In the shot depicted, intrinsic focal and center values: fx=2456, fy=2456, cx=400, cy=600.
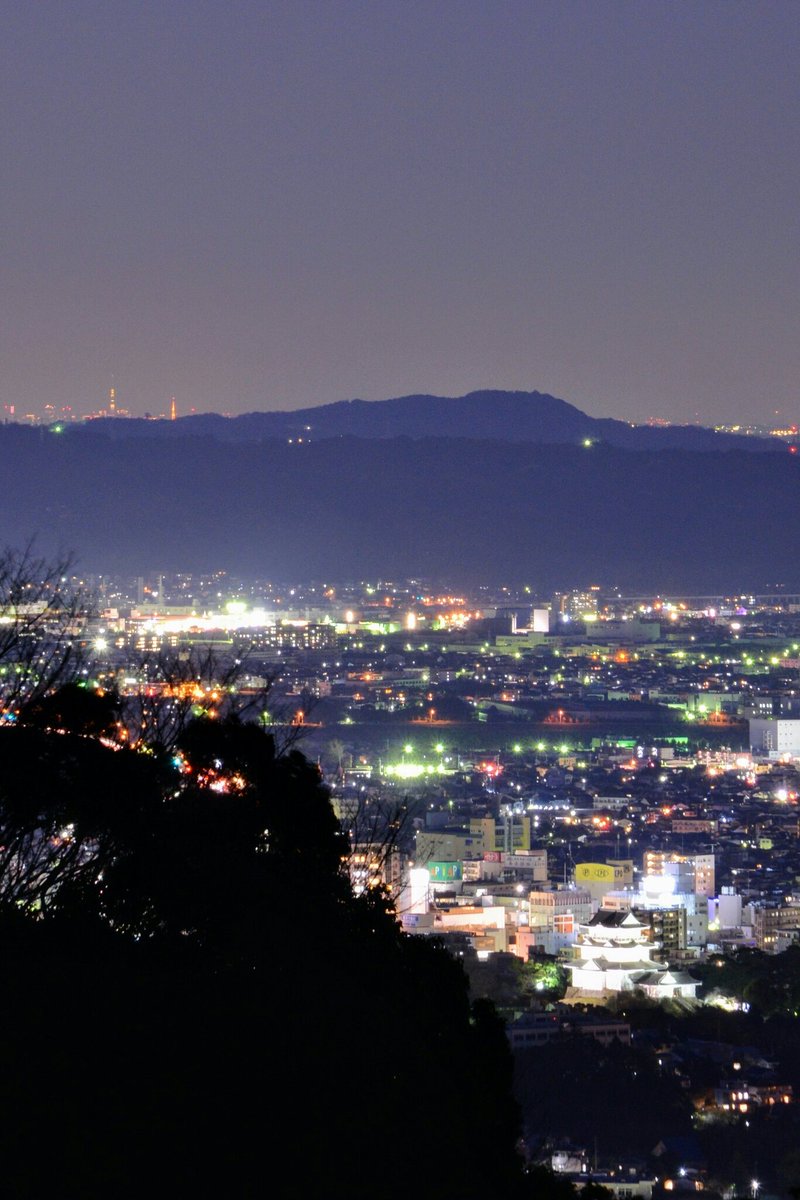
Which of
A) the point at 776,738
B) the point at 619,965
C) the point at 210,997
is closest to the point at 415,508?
the point at 776,738

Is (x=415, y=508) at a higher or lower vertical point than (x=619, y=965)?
higher

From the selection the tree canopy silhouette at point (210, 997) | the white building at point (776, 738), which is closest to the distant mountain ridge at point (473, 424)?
the white building at point (776, 738)

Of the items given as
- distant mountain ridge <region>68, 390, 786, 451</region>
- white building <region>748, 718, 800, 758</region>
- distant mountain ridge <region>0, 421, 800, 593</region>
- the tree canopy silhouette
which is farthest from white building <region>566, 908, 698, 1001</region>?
distant mountain ridge <region>68, 390, 786, 451</region>

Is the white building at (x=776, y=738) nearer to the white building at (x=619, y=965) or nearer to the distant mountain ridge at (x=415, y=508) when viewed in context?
the white building at (x=619, y=965)

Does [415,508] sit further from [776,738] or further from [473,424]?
[776,738]

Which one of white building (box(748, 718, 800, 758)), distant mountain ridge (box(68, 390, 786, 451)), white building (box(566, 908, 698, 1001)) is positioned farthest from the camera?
distant mountain ridge (box(68, 390, 786, 451))

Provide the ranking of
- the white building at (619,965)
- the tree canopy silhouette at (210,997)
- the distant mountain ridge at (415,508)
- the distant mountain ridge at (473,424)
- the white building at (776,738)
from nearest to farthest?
the tree canopy silhouette at (210,997) → the white building at (619,965) → the white building at (776,738) → the distant mountain ridge at (415,508) → the distant mountain ridge at (473,424)

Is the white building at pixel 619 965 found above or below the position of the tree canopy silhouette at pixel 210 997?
below

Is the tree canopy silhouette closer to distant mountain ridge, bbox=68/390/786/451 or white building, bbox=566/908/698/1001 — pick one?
white building, bbox=566/908/698/1001
